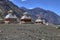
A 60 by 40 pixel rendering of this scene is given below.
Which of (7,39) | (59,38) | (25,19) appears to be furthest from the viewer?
(25,19)

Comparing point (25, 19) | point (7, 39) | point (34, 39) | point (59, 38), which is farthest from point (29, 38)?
point (25, 19)

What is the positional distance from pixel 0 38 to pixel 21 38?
1858 millimetres

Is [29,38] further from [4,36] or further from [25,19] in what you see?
[25,19]

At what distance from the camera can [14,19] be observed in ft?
135

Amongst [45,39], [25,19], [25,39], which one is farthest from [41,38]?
[25,19]

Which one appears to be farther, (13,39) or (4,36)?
(4,36)

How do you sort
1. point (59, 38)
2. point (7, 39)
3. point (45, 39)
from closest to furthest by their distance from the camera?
point (7, 39), point (45, 39), point (59, 38)

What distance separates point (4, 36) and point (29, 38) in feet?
7.66

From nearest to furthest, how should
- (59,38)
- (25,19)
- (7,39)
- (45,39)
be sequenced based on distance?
(7,39) → (45,39) → (59,38) → (25,19)

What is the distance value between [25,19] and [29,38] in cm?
2123

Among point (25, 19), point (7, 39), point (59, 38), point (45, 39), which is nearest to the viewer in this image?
point (7, 39)

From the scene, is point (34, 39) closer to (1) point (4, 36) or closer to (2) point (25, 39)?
(2) point (25, 39)

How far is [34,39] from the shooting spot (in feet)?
62.8

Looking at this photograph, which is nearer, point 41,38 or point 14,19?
point 41,38
